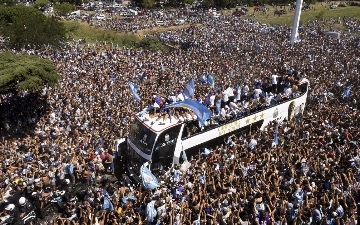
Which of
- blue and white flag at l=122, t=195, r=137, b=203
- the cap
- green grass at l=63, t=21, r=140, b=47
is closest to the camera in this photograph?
blue and white flag at l=122, t=195, r=137, b=203

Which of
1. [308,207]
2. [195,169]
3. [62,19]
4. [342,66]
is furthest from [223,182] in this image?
[62,19]

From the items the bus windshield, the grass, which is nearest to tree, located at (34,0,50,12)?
the grass

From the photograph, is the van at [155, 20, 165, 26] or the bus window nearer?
the bus window

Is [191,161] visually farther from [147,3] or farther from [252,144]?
[147,3]

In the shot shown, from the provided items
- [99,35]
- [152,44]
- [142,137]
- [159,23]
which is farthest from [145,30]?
[142,137]

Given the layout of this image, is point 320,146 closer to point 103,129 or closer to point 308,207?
point 308,207

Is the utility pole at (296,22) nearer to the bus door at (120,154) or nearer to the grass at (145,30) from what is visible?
the grass at (145,30)

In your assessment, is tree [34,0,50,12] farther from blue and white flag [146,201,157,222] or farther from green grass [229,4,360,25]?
blue and white flag [146,201,157,222]
